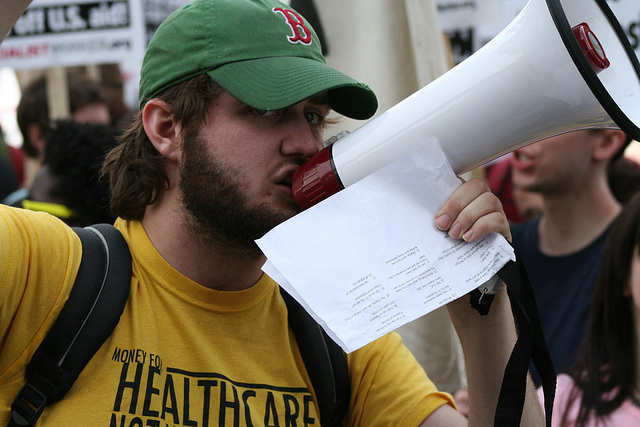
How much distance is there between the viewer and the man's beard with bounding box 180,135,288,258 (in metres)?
1.80

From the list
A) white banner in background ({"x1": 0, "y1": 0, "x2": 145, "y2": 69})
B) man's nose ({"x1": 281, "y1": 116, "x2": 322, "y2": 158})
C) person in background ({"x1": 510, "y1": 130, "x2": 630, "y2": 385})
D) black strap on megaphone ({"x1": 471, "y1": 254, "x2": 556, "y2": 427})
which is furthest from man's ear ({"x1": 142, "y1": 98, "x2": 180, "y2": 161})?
white banner in background ({"x1": 0, "y1": 0, "x2": 145, "y2": 69})

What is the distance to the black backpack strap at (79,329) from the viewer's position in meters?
1.50

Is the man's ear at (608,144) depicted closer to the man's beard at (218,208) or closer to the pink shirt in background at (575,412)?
the pink shirt in background at (575,412)

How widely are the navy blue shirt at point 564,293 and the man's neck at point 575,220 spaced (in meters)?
0.05

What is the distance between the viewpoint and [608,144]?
344 cm

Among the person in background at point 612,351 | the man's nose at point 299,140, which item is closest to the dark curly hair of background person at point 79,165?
the man's nose at point 299,140

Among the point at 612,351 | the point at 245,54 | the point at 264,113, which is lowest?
the point at 612,351

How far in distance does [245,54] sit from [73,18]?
262cm

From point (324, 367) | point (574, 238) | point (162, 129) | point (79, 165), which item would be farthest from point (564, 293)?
point (79, 165)

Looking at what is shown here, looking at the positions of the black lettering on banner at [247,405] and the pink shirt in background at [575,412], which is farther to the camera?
the pink shirt in background at [575,412]

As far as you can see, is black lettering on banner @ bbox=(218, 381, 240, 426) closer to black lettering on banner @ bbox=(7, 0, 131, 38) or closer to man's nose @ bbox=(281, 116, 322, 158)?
man's nose @ bbox=(281, 116, 322, 158)

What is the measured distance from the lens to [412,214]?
1.50 metres

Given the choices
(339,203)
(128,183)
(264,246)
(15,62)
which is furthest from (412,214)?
(15,62)

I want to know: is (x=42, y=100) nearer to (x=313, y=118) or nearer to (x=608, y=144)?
(x=313, y=118)
